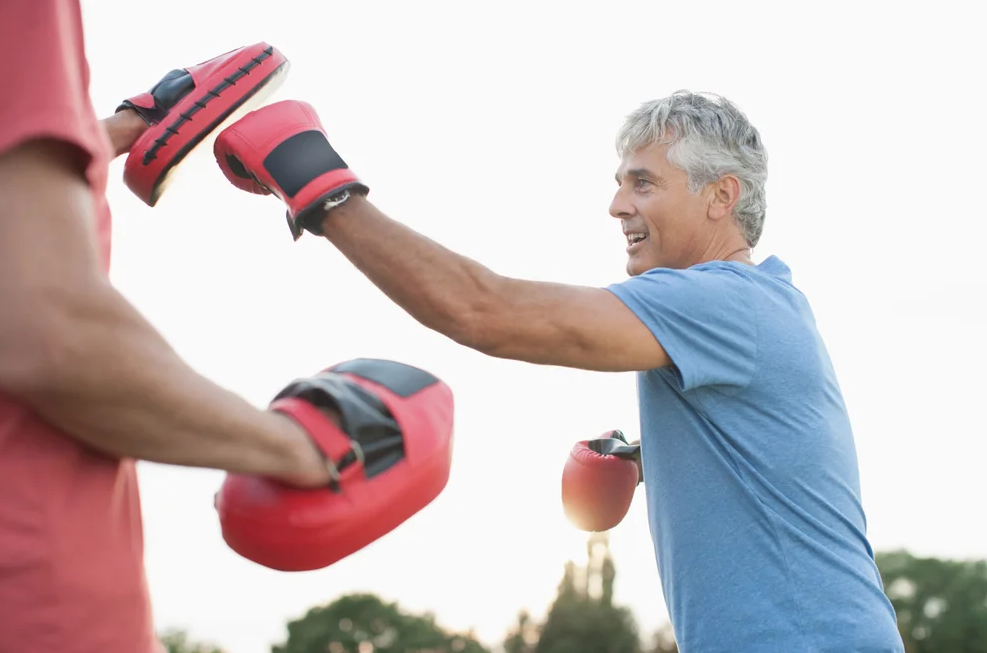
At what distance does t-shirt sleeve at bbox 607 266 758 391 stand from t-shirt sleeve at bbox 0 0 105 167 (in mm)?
1631

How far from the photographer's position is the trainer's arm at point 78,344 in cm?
108

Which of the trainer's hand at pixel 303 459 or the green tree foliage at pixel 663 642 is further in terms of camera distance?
the green tree foliage at pixel 663 642

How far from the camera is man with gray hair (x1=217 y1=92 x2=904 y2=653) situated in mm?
2363

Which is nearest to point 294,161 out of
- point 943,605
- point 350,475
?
point 350,475

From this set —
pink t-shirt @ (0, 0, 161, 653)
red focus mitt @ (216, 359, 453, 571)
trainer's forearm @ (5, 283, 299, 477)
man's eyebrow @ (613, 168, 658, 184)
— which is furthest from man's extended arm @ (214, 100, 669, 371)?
trainer's forearm @ (5, 283, 299, 477)

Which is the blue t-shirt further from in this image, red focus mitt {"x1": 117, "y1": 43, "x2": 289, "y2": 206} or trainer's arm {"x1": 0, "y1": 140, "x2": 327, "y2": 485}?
trainer's arm {"x1": 0, "y1": 140, "x2": 327, "y2": 485}

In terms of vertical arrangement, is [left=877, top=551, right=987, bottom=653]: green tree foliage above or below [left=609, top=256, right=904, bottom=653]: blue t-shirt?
below

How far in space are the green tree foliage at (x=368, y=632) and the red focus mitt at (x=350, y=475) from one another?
28.1 m

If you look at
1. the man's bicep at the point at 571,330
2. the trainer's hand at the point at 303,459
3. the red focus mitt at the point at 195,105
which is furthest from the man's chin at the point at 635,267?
the trainer's hand at the point at 303,459

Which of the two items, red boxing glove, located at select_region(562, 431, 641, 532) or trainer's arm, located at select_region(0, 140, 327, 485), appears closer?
trainer's arm, located at select_region(0, 140, 327, 485)

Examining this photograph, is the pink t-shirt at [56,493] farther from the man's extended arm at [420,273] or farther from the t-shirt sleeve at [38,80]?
the man's extended arm at [420,273]

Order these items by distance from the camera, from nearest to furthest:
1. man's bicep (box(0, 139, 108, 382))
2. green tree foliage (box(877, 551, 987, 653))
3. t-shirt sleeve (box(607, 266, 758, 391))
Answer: man's bicep (box(0, 139, 108, 382))
t-shirt sleeve (box(607, 266, 758, 391))
green tree foliage (box(877, 551, 987, 653))

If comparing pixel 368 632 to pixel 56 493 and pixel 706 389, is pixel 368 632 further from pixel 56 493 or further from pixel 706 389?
pixel 56 493

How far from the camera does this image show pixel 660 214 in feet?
10.6
